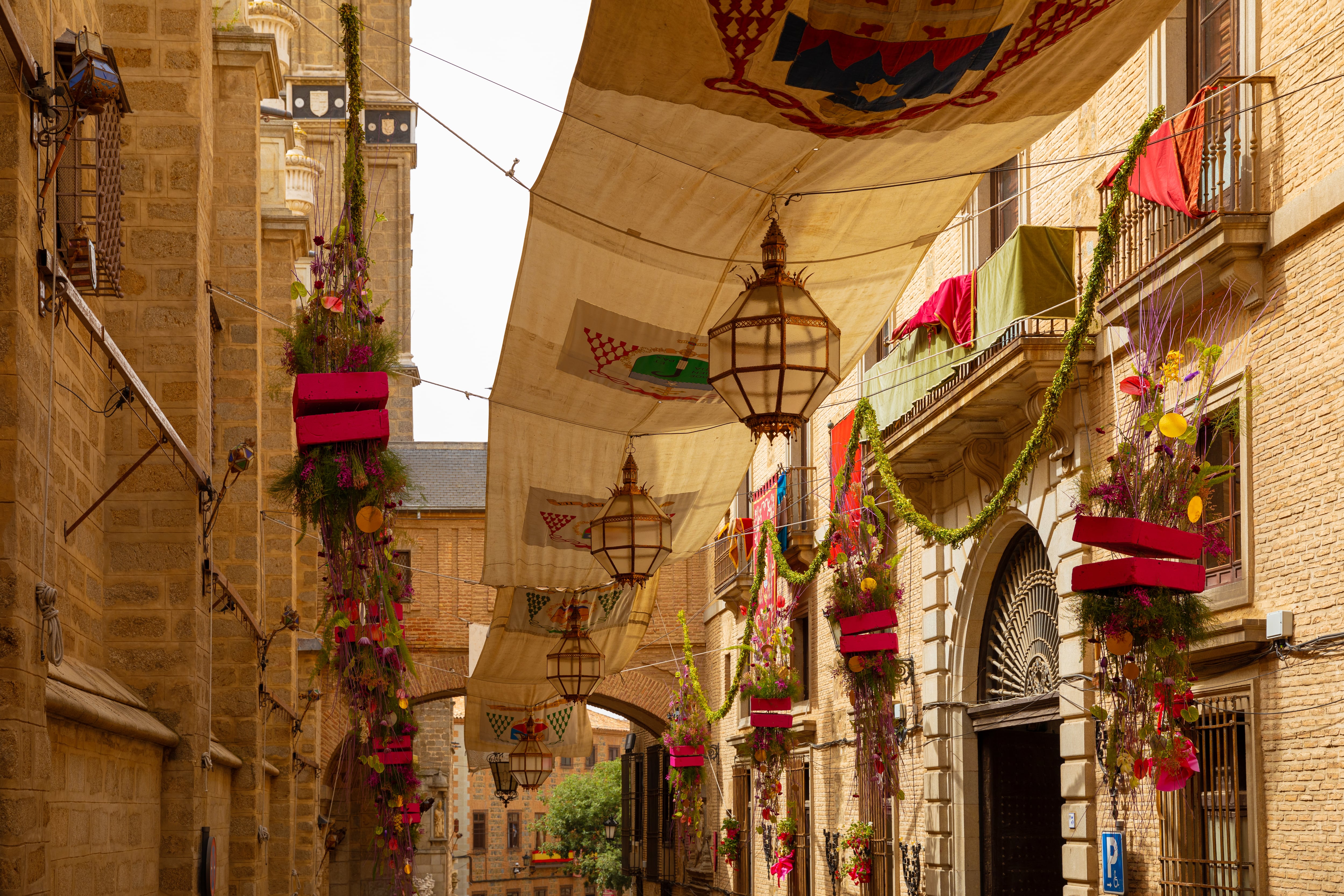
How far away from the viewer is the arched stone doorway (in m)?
14.1

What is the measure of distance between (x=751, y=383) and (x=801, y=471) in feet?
47.0

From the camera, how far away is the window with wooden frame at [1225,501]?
9789 mm

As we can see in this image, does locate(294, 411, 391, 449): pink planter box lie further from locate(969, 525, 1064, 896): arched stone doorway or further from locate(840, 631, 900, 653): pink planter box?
locate(969, 525, 1064, 896): arched stone doorway

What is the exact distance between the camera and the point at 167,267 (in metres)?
10.9

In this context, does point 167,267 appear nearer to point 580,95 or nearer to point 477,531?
point 580,95

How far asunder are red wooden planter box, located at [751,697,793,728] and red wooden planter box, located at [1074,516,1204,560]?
10.0 meters

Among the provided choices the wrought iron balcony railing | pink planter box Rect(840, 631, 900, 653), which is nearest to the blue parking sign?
pink planter box Rect(840, 631, 900, 653)

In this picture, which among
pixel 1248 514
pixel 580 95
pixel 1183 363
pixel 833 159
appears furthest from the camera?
pixel 1248 514

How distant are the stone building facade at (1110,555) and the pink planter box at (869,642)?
4.73 ft

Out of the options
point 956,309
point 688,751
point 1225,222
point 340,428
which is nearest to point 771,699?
point 688,751

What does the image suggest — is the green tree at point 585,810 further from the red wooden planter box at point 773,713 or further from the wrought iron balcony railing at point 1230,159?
the wrought iron balcony railing at point 1230,159

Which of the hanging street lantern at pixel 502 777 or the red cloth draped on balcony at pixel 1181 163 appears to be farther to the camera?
the hanging street lantern at pixel 502 777

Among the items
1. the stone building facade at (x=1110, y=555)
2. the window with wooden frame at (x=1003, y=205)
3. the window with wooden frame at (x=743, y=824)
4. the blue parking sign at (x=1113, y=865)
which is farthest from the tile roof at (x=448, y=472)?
the blue parking sign at (x=1113, y=865)

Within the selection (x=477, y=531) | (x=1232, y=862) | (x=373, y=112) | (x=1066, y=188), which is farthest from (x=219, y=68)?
(x=373, y=112)
